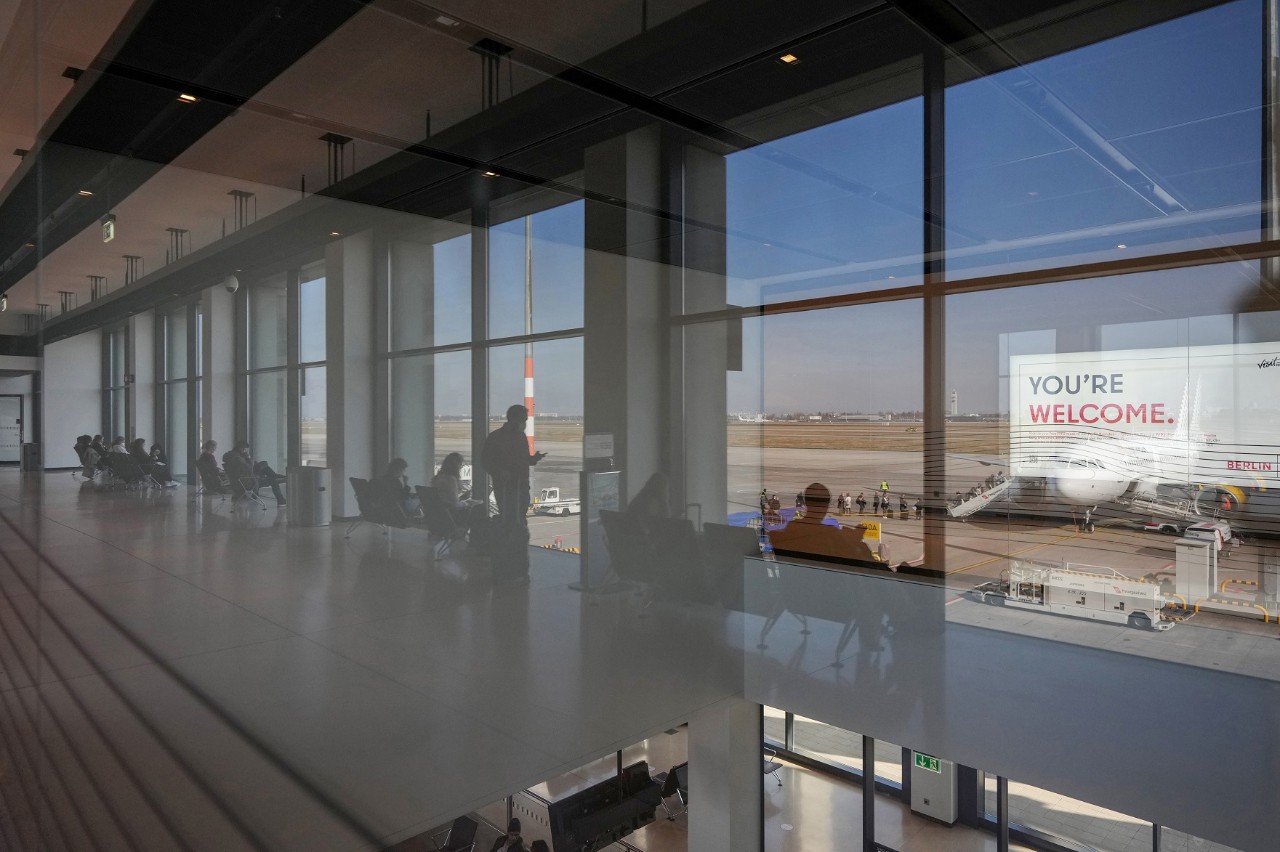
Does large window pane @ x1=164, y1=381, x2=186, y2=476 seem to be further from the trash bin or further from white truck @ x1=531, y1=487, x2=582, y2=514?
white truck @ x1=531, y1=487, x2=582, y2=514

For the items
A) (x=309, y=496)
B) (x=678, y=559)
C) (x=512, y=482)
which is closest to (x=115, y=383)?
(x=309, y=496)

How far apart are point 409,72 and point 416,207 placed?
851mm

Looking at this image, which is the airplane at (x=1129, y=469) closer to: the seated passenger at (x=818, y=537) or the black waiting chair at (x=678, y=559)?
the seated passenger at (x=818, y=537)

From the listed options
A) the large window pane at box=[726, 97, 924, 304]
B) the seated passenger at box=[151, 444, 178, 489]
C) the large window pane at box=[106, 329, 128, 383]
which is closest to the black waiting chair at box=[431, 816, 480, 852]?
the seated passenger at box=[151, 444, 178, 489]

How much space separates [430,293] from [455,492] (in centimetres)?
148

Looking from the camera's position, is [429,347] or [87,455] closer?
[87,455]

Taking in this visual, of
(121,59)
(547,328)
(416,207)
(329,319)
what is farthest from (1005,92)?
(121,59)

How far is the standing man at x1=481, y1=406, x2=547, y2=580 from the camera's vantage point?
5434mm

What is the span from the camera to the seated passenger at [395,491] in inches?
188

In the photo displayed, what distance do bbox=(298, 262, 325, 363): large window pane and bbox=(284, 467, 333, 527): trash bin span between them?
2.31 ft

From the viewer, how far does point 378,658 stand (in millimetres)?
4594

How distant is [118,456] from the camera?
3465mm

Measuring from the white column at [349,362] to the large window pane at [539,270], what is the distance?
1053 millimetres

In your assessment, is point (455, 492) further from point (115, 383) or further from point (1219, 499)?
point (1219, 499)
